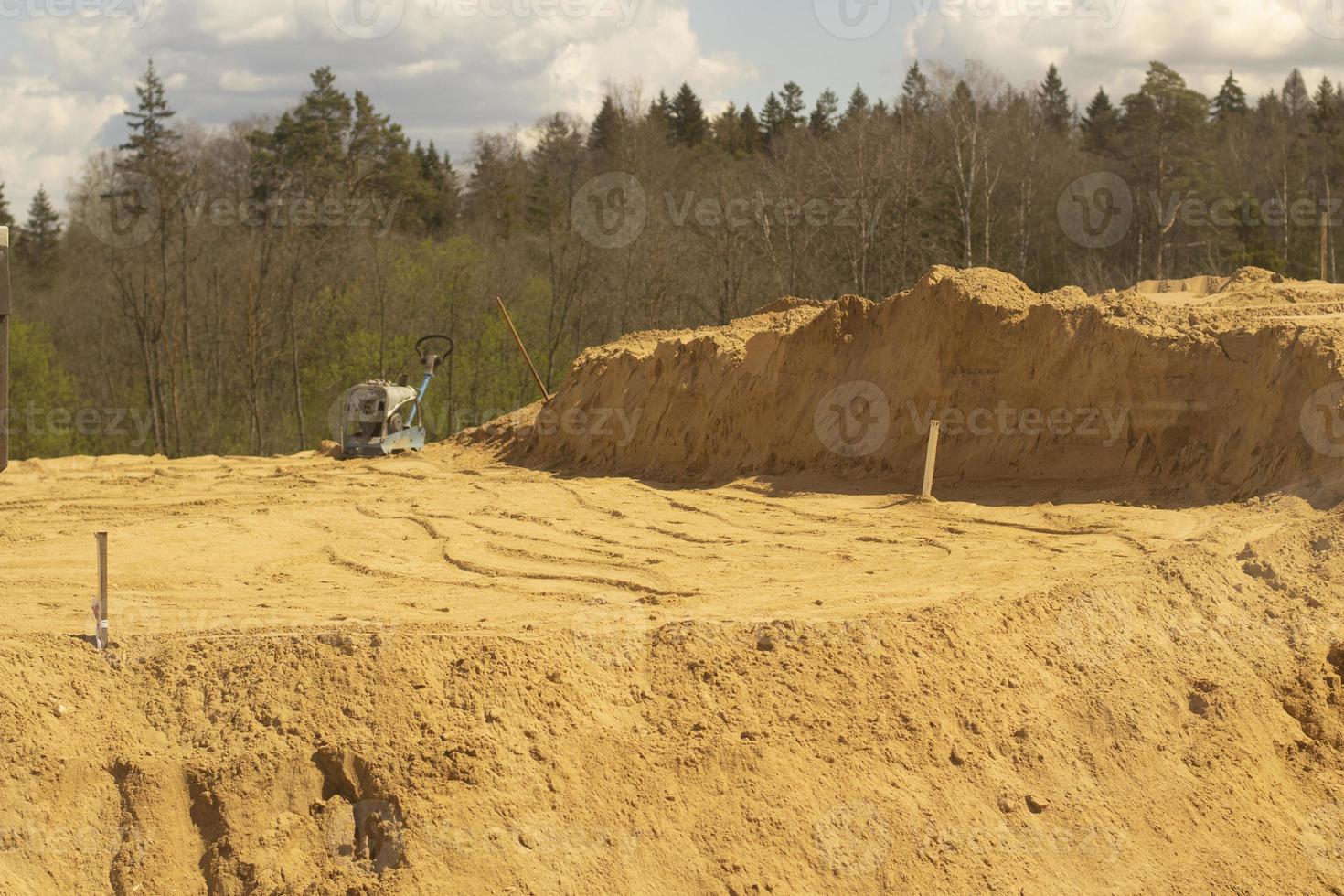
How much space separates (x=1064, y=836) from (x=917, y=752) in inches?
35.7

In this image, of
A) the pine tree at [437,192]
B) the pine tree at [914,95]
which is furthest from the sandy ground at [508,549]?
the pine tree at [437,192]

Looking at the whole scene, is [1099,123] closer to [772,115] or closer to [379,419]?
[772,115]

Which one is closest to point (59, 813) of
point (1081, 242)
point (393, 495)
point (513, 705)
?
point (513, 705)

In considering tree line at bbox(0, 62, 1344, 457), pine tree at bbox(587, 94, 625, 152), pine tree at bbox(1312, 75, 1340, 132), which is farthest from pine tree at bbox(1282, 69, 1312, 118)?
pine tree at bbox(587, 94, 625, 152)

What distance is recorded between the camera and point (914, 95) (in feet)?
126

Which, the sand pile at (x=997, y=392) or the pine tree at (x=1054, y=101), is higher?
the pine tree at (x=1054, y=101)

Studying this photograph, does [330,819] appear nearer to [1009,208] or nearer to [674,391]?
[674,391]

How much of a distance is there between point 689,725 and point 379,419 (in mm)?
11721

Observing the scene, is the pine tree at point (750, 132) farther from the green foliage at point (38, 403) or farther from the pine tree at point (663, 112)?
the green foliage at point (38, 403)

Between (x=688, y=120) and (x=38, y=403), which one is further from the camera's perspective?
(x=688, y=120)

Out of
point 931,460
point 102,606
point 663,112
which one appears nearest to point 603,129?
point 663,112

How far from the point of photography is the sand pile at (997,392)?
36.1 ft

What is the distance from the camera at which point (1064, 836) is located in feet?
20.6

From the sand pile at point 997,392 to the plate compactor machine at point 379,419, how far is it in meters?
2.25
